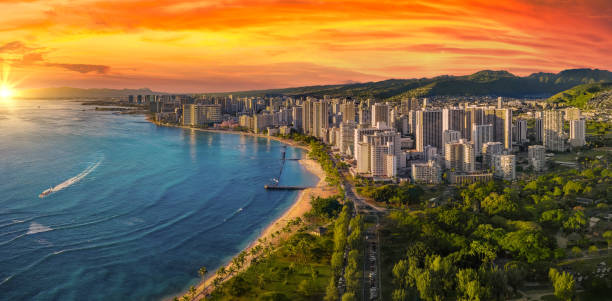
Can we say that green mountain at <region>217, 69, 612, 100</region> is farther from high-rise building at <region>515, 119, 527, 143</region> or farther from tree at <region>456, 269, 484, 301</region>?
tree at <region>456, 269, 484, 301</region>

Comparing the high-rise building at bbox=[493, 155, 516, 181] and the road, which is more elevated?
the high-rise building at bbox=[493, 155, 516, 181]

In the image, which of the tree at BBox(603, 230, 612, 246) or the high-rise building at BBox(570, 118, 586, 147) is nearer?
the tree at BBox(603, 230, 612, 246)

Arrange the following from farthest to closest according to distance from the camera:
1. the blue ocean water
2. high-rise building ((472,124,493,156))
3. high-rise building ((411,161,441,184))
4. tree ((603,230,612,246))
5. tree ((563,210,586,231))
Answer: high-rise building ((472,124,493,156)) → high-rise building ((411,161,441,184)) → tree ((563,210,586,231)) → tree ((603,230,612,246)) → the blue ocean water

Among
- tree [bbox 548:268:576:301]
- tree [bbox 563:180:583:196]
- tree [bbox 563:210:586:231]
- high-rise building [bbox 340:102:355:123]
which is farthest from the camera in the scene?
high-rise building [bbox 340:102:355:123]

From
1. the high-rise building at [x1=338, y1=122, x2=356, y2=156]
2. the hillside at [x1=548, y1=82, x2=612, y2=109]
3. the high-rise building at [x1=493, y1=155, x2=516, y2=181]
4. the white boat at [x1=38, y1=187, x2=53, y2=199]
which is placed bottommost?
the white boat at [x1=38, y1=187, x2=53, y2=199]

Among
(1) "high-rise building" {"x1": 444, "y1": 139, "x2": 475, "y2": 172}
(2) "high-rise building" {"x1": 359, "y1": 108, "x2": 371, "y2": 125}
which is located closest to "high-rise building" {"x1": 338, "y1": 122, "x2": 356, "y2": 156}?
(1) "high-rise building" {"x1": 444, "y1": 139, "x2": 475, "y2": 172}

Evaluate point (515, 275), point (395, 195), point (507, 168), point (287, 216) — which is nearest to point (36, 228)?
point (287, 216)

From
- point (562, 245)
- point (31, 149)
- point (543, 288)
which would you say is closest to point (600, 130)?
point (562, 245)

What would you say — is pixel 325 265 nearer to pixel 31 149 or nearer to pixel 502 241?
pixel 502 241
